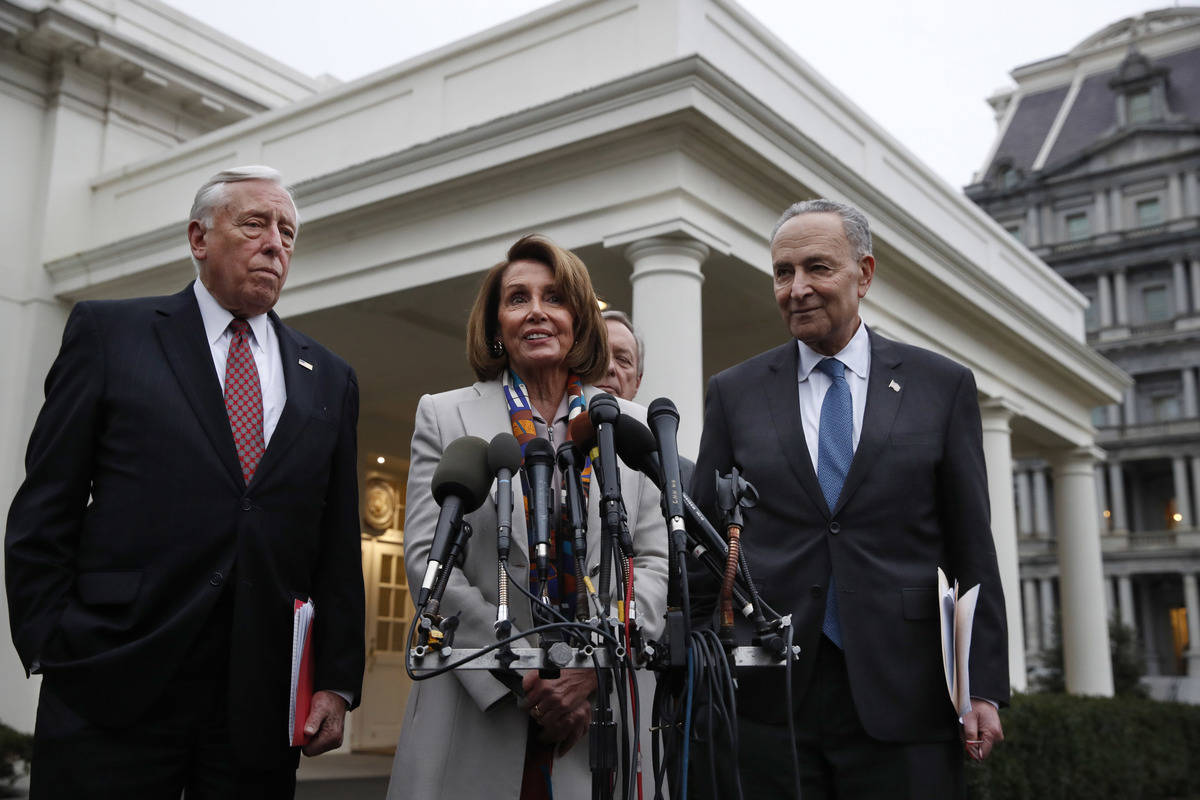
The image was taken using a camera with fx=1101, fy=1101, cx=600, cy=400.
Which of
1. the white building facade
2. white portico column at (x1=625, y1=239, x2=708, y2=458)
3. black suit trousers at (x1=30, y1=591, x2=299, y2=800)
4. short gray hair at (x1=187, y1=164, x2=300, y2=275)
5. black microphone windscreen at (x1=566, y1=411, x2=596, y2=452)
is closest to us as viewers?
black microphone windscreen at (x1=566, y1=411, x2=596, y2=452)

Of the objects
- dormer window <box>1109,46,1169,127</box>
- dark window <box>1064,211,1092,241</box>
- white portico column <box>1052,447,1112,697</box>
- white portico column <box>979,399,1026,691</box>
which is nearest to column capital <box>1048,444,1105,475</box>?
white portico column <box>1052,447,1112,697</box>

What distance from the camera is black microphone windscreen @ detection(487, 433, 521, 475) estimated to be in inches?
86.4

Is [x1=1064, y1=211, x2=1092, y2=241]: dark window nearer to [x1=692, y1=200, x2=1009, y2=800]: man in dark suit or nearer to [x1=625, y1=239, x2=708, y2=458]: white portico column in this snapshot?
[x1=625, y1=239, x2=708, y2=458]: white portico column

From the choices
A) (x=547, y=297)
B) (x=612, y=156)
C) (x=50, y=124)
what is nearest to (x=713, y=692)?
(x=547, y=297)

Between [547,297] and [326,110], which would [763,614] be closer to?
[547,297]

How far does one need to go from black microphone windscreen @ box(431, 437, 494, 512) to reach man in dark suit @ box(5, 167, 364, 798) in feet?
2.41

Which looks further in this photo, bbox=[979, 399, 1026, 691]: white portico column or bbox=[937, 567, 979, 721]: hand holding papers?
bbox=[979, 399, 1026, 691]: white portico column

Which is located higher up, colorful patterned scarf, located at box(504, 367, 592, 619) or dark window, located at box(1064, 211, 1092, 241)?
dark window, located at box(1064, 211, 1092, 241)

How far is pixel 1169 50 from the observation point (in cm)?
4594

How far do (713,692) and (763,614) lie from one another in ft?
0.56

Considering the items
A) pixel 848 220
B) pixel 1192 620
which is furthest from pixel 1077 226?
pixel 848 220

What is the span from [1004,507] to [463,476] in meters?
11.8

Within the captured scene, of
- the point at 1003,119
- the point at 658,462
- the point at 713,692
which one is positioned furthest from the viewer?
the point at 1003,119

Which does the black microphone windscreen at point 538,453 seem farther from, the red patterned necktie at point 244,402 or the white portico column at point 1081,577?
the white portico column at point 1081,577
